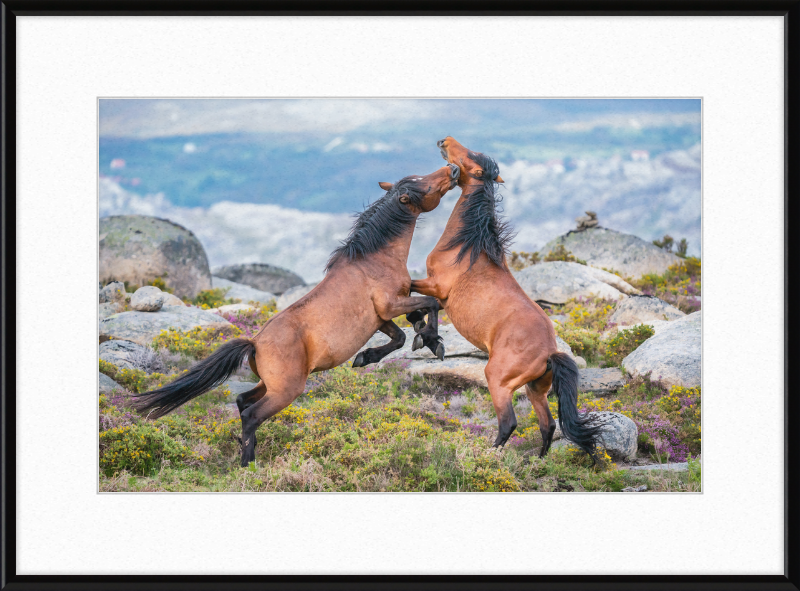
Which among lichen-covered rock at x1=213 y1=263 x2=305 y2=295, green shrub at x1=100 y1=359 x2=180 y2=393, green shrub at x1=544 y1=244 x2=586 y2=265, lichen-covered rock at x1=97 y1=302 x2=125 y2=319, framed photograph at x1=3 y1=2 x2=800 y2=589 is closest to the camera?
framed photograph at x1=3 y1=2 x2=800 y2=589

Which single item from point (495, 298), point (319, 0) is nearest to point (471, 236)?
point (495, 298)

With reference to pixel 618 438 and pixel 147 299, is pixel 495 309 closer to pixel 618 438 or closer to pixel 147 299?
pixel 618 438

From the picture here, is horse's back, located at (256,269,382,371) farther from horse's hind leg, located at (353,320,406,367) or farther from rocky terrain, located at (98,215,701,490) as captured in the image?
rocky terrain, located at (98,215,701,490)

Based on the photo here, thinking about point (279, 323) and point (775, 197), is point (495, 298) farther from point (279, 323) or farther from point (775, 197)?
point (775, 197)

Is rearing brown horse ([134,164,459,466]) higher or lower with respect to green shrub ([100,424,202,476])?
higher

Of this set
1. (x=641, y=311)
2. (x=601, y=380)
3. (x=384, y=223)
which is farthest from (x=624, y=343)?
(x=384, y=223)

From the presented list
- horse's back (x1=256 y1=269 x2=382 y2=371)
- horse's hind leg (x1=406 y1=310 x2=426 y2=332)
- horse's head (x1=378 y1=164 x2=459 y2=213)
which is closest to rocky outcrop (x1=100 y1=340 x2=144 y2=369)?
horse's back (x1=256 y1=269 x2=382 y2=371)
